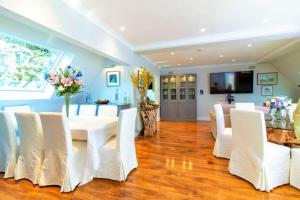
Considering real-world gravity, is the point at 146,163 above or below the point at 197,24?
below

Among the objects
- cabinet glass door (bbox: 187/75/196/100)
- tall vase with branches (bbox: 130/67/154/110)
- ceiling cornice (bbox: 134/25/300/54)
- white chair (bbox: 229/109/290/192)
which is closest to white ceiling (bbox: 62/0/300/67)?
ceiling cornice (bbox: 134/25/300/54)

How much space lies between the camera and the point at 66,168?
1968 millimetres

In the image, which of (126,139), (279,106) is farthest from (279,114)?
(126,139)

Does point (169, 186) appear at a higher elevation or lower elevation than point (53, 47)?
lower

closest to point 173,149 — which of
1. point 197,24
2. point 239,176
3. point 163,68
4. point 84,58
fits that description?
point 239,176

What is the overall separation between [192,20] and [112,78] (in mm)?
2814

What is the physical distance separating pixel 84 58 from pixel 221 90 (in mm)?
5542

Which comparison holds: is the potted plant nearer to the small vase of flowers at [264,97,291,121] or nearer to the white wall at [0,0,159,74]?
the white wall at [0,0,159,74]

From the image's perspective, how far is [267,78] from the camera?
6492mm

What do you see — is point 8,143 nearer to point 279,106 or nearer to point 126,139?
point 126,139

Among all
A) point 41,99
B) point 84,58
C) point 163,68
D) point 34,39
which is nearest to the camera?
point 34,39

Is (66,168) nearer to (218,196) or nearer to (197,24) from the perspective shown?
(218,196)

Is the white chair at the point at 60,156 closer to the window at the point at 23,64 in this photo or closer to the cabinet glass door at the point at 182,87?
the window at the point at 23,64

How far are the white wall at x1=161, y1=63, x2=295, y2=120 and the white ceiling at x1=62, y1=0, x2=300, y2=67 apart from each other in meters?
2.67
